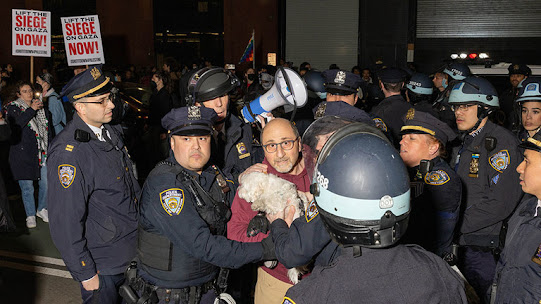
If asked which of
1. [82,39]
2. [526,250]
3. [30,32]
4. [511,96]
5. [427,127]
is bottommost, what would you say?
[526,250]

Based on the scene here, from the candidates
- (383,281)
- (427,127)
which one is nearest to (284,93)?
(427,127)

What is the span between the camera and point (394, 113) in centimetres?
611

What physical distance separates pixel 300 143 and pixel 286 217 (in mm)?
900

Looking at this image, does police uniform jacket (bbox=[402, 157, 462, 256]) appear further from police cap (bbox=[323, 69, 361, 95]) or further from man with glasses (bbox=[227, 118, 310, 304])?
police cap (bbox=[323, 69, 361, 95])

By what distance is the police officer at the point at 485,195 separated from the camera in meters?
3.74

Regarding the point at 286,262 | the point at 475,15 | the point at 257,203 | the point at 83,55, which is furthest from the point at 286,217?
the point at 475,15

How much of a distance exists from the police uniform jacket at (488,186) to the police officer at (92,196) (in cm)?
290

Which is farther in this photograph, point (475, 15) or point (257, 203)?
point (475, 15)

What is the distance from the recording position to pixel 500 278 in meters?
2.77

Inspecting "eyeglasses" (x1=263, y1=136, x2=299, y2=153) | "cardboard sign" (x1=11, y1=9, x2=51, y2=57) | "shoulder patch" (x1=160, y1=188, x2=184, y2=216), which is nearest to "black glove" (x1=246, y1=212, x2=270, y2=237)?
"shoulder patch" (x1=160, y1=188, x2=184, y2=216)

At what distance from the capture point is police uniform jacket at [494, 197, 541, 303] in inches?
96.3

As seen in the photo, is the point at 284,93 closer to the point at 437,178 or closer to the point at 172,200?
the point at 437,178

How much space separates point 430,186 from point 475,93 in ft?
5.67

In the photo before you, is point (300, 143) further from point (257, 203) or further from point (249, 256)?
point (249, 256)
